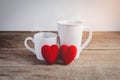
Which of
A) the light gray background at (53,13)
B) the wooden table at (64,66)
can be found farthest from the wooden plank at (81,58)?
the light gray background at (53,13)

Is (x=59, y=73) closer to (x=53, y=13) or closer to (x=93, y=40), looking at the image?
(x=93, y=40)

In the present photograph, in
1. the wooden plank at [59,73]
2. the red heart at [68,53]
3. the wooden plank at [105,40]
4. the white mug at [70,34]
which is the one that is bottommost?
the wooden plank at [105,40]

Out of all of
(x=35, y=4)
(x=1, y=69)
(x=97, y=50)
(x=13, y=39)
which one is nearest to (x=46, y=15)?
(x=35, y=4)

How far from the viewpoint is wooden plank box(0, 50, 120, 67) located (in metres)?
0.71

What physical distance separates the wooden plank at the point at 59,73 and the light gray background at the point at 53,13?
1.71 ft

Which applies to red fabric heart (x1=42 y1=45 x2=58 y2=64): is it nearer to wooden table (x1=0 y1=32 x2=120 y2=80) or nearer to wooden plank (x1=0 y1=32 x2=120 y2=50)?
wooden table (x1=0 y1=32 x2=120 y2=80)

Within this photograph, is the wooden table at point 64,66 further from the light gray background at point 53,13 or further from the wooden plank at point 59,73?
the light gray background at point 53,13

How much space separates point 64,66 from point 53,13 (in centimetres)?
53

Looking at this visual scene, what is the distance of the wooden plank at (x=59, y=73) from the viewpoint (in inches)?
23.2

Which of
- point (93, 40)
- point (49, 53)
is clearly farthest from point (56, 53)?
point (93, 40)

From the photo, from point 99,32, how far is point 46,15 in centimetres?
36

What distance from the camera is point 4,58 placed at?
2.46ft

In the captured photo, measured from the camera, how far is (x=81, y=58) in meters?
0.76

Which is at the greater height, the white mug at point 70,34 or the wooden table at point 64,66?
the white mug at point 70,34
